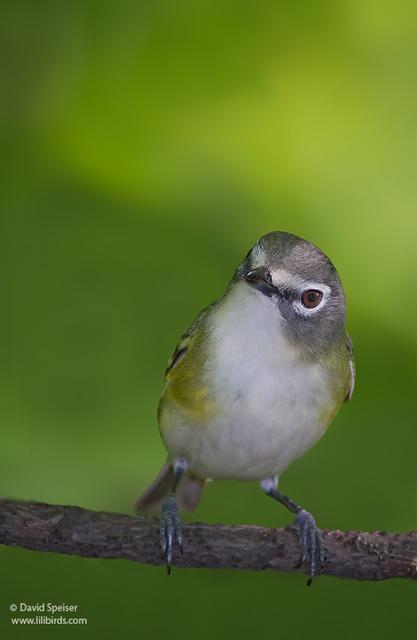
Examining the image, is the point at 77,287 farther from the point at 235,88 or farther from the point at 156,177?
the point at 235,88

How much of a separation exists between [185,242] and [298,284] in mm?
667

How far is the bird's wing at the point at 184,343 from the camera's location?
326cm

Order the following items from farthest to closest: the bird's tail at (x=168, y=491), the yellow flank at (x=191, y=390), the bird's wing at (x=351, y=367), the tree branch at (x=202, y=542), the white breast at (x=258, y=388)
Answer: the bird's tail at (x=168, y=491), the bird's wing at (x=351, y=367), the yellow flank at (x=191, y=390), the white breast at (x=258, y=388), the tree branch at (x=202, y=542)

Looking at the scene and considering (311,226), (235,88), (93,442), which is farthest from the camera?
(235,88)

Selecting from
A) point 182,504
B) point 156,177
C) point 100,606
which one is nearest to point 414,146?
point 156,177

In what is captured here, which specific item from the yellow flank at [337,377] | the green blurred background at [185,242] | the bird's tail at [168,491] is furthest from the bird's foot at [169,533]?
the yellow flank at [337,377]

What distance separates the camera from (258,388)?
9.90 feet

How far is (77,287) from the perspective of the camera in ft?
11.5

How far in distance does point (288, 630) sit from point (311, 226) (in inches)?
55.6

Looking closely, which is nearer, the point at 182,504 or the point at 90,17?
the point at 182,504

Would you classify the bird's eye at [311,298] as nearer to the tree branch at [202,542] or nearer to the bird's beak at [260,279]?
the bird's beak at [260,279]

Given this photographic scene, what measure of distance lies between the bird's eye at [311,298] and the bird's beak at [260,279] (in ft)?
0.49

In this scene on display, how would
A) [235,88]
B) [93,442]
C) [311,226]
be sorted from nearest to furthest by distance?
[93,442]
[311,226]
[235,88]

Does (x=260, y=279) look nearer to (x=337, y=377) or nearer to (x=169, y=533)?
(x=337, y=377)
